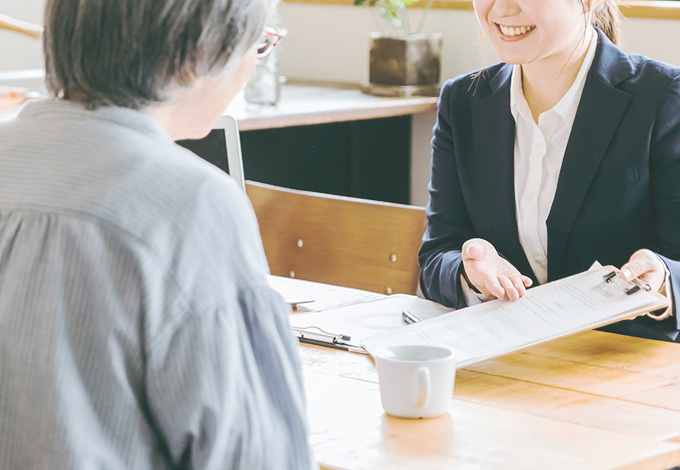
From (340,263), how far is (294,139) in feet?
3.80

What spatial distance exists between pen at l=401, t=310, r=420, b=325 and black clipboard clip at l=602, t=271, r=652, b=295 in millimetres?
275

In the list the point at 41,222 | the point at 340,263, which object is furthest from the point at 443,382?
the point at 340,263

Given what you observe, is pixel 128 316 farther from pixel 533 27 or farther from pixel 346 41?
pixel 346 41

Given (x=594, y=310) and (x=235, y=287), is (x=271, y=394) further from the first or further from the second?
(x=594, y=310)

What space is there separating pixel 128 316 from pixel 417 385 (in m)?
0.43

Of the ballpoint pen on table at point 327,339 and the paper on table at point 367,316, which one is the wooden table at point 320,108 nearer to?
the paper on table at point 367,316

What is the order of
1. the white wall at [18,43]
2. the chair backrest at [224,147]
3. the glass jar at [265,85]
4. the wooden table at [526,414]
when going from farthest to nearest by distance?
the white wall at [18,43], the glass jar at [265,85], the chair backrest at [224,147], the wooden table at [526,414]

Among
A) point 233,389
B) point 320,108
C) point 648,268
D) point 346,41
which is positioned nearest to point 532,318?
point 648,268

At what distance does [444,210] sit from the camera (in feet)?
5.28

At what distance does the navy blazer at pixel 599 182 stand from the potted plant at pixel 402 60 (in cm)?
136

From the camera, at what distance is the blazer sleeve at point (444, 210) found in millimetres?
1542

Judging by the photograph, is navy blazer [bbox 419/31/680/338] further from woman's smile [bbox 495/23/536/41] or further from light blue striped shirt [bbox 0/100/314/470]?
light blue striped shirt [bbox 0/100/314/470]

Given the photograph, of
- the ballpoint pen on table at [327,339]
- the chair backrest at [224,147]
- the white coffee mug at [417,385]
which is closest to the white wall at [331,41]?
the chair backrest at [224,147]

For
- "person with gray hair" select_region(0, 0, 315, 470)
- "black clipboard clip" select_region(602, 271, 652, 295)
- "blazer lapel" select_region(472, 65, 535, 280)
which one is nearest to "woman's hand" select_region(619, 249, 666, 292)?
"black clipboard clip" select_region(602, 271, 652, 295)
